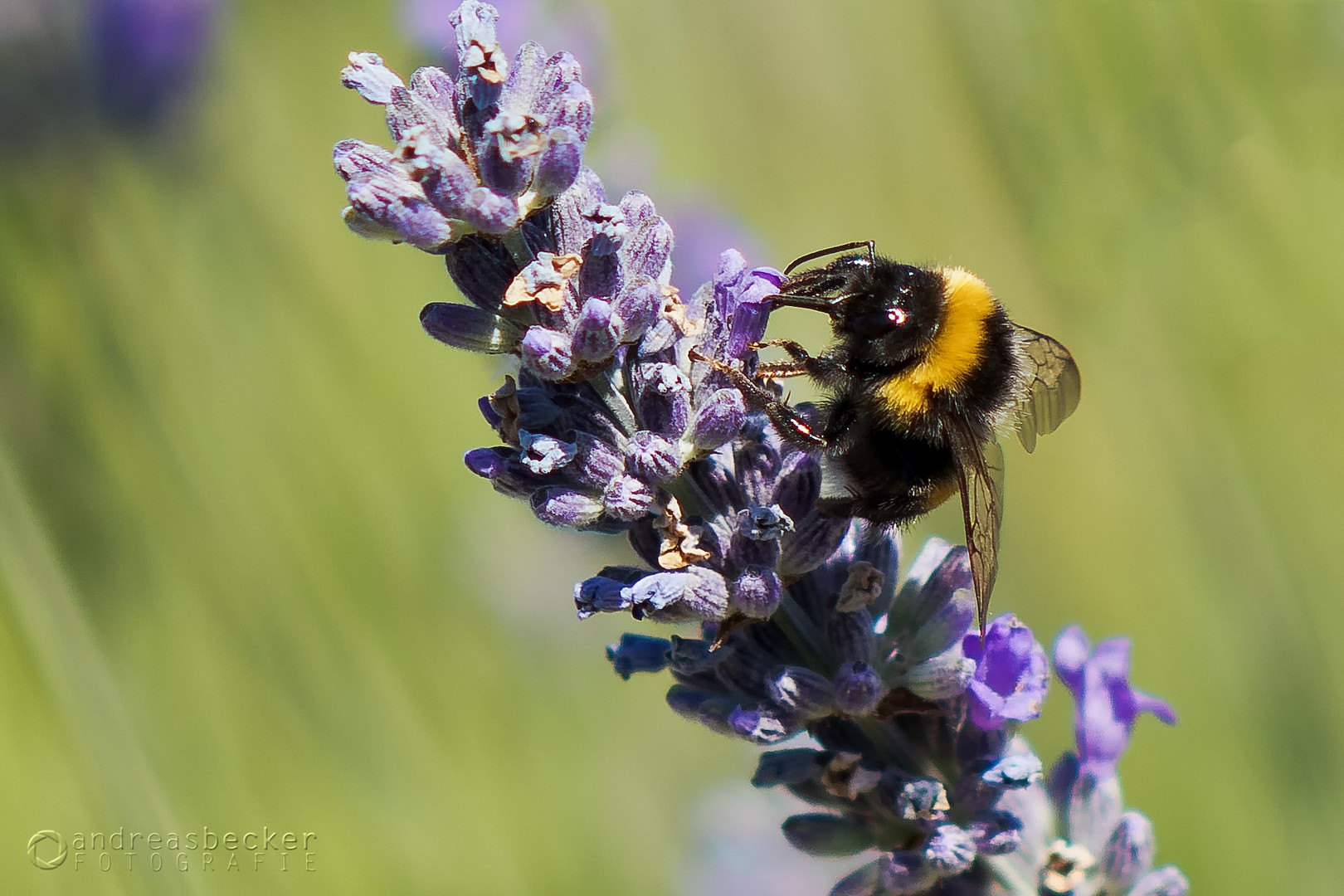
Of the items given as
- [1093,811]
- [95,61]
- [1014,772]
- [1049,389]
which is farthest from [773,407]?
[95,61]

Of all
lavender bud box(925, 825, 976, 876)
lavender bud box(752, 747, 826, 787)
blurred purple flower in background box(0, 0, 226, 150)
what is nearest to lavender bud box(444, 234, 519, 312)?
lavender bud box(752, 747, 826, 787)

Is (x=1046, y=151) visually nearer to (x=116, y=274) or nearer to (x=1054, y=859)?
(x=1054, y=859)

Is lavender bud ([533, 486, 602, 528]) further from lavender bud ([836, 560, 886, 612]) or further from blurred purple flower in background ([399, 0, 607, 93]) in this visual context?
blurred purple flower in background ([399, 0, 607, 93])

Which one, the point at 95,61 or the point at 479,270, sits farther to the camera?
the point at 95,61

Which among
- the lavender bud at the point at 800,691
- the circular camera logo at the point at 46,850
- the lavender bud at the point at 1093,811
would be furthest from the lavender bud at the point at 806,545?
the circular camera logo at the point at 46,850

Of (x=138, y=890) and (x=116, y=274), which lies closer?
(x=138, y=890)

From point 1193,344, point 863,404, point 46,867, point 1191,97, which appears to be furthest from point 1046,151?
point 46,867

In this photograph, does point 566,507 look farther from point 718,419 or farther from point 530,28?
point 530,28
